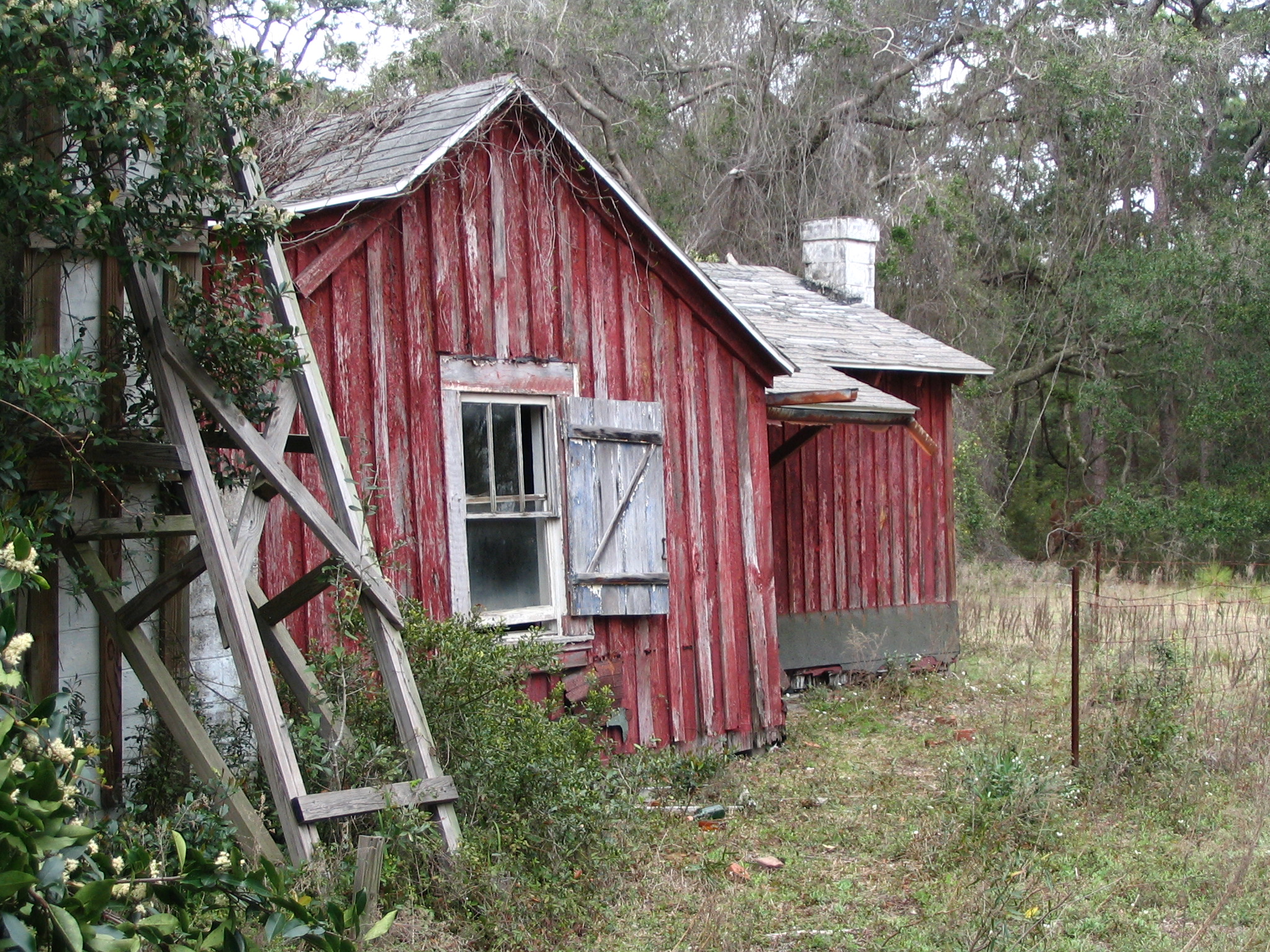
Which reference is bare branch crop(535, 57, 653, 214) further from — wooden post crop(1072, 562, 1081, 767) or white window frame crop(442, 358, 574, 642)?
wooden post crop(1072, 562, 1081, 767)

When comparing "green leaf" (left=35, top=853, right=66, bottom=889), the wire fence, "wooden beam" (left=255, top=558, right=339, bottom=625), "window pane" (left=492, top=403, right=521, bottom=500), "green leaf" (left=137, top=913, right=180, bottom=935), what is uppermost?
"window pane" (left=492, top=403, right=521, bottom=500)

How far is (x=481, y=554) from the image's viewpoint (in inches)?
324

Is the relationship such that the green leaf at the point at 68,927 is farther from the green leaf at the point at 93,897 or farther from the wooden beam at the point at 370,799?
the wooden beam at the point at 370,799

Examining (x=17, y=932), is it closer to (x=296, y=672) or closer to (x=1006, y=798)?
(x=296, y=672)

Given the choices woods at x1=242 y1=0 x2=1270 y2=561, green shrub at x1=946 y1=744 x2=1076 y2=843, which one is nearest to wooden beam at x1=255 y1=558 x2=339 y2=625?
green shrub at x1=946 y1=744 x2=1076 y2=843

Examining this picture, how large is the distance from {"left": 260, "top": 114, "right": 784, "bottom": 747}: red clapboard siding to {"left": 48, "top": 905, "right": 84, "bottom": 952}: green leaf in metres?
3.33

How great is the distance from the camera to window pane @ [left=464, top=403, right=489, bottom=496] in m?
8.15

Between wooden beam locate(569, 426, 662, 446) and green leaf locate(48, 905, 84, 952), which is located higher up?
wooden beam locate(569, 426, 662, 446)

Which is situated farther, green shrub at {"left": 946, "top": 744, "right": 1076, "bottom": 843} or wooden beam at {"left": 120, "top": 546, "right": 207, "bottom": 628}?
green shrub at {"left": 946, "top": 744, "right": 1076, "bottom": 843}

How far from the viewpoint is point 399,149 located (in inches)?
317

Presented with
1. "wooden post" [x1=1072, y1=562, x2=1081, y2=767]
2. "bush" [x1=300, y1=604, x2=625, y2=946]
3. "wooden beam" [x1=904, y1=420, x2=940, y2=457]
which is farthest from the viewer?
"wooden beam" [x1=904, y1=420, x2=940, y2=457]

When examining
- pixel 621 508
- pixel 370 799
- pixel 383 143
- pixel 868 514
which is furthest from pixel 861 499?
pixel 370 799

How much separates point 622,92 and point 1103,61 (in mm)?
8666

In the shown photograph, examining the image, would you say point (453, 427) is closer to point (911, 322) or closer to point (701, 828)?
point (701, 828)
